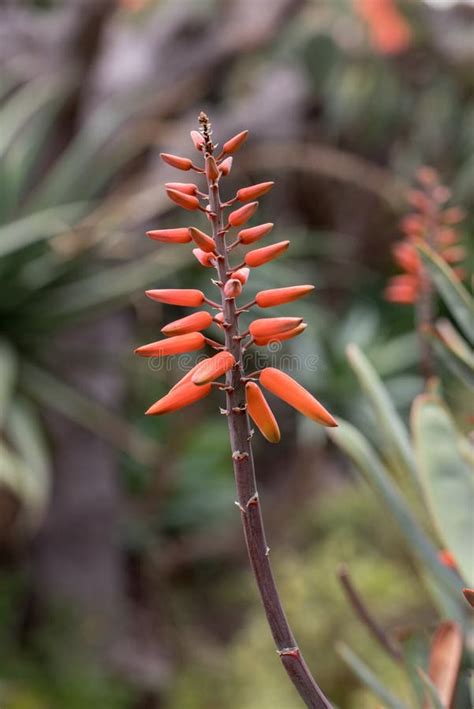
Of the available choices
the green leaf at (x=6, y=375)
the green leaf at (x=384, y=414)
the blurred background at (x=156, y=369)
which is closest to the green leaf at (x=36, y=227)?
the blurred background at (x=156, y=369)

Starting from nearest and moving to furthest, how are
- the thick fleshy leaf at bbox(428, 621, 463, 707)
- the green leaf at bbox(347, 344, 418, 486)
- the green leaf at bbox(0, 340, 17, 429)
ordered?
the thick fleshy leaf at bbox(428, 621, 463, 707) < the green leaf at bbox(347, 344, 418, 486) < the green leaf at bbox(0, 340, 17, 429)

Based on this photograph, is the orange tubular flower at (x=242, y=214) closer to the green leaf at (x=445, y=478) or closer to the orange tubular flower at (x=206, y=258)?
the orange tubular flower at (x=206, y=258)

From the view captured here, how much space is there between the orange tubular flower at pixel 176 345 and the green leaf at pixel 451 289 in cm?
22

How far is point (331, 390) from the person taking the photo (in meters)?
2.39

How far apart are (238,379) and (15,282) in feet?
5.96

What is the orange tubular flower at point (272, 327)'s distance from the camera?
0.39 meters

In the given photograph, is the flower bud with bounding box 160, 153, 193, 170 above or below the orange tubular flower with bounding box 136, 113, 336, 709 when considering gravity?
above

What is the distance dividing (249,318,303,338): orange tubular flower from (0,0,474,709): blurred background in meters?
1.34

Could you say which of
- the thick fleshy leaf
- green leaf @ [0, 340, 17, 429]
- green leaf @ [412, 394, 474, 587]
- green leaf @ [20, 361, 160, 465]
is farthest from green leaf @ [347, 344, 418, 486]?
green leaf @ [20, 361, 160, 465]

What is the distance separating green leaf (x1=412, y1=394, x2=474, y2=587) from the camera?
1.85ft

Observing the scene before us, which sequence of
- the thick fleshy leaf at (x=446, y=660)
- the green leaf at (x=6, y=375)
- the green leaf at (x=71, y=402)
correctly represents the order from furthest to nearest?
the green leaf at (x=71, y=402)
the green leaf at (x=6, y=375)
the thick fleshy leaf at (x=446, y=660)

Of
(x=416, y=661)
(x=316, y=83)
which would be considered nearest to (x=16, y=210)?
(x=316, y=83)

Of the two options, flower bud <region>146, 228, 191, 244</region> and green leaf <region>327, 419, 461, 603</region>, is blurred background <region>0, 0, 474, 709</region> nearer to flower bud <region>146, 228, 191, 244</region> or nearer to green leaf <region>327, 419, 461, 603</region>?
green leaf <region>327, 419, 461, 603</region>

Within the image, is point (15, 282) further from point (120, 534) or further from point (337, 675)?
point (337, 675)
